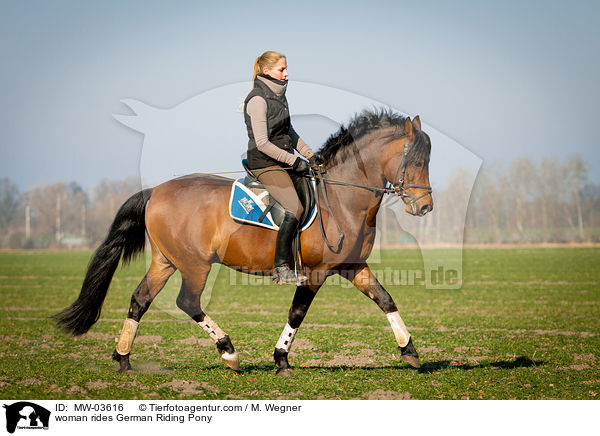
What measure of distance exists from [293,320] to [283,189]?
1863 mm

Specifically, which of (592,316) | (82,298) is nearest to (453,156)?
(82,298)

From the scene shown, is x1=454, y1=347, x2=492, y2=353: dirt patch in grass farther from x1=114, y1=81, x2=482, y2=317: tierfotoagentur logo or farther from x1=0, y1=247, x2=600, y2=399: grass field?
x1=114, y1=81, x2=482, y2=317: tierfotoagentur logo

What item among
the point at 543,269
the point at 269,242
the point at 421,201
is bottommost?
the point at 543,269

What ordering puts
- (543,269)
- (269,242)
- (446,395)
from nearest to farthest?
(446,395) < (269,242) < (543,269)

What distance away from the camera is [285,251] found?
673cm

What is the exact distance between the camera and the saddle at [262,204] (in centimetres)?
A: 684

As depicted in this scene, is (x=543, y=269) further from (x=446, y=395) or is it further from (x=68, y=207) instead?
(x=68, y=207)

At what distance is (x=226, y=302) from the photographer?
17969 millimetres

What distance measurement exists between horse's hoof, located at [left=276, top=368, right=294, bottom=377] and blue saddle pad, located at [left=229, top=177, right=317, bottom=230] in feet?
6.41

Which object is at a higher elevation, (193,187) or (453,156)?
(453,156)

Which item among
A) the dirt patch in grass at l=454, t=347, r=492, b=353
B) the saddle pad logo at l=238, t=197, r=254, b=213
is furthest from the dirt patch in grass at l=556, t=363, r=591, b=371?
the saddle pad logo at l=238, t=197, r=254, b=213

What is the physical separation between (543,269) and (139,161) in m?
26.9

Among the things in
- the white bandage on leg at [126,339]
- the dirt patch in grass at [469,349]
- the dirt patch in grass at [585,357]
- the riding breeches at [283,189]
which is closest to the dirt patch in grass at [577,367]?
the dirt patch in grass at [585,357]

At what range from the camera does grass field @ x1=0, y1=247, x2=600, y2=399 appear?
6391 millimetres
